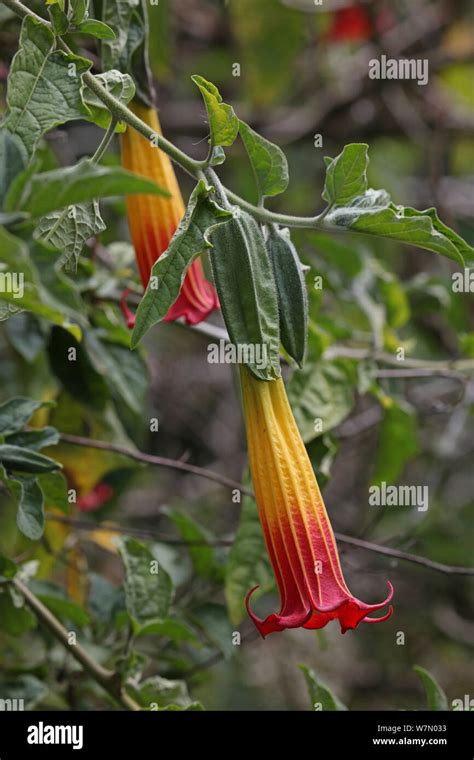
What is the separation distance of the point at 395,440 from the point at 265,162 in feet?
2.23

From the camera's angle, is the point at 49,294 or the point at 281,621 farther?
the point at 281,621

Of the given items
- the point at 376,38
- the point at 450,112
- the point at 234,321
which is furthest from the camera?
the point at 450,112

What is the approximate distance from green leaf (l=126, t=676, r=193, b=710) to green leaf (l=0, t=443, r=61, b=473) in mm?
293

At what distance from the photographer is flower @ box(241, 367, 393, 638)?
2.47ft

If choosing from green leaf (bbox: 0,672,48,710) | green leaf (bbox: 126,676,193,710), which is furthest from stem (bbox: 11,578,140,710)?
green leaf (bbox: 0,672,48,710)

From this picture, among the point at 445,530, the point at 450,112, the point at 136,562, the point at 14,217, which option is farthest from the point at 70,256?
the point at 450,112

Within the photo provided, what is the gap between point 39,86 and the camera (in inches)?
27.4

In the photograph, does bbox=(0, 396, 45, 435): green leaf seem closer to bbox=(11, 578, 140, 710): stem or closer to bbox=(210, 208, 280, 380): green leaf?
bbox=(11, 578, 140, 710): stem

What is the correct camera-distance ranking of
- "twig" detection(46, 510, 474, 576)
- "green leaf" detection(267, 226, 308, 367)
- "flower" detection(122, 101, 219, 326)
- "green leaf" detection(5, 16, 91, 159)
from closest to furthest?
"green leaf" detection(5, 16, 91, 159) → "green leaf" detection(267, 226, 308, 367) → "flower" detection(122, 101, 219, 326) → "twig" detection(46, 510, 474, 576)

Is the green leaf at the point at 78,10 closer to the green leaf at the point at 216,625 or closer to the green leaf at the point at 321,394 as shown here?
the green leaf at the point at 321,394

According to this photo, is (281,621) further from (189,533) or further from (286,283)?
(189,533)

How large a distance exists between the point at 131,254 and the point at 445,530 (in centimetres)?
120

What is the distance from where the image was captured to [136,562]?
1.05m
